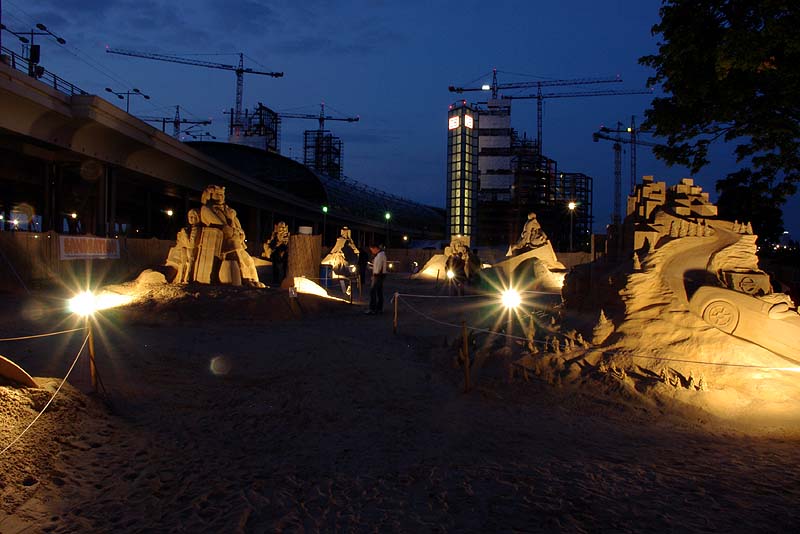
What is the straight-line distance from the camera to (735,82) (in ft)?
27.7

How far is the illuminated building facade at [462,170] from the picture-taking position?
5438 cm

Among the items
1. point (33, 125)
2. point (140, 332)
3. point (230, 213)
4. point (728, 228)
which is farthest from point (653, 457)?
point (33, 125)

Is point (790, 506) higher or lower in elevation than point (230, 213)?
lower

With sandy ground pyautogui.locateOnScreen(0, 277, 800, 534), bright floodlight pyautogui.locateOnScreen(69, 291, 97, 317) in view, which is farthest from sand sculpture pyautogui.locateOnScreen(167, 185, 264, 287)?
sandy ground pyautogui.locateOnScreen(0, 277, 800, 534)

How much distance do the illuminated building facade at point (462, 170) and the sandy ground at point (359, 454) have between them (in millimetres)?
46912

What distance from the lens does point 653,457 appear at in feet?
16.5

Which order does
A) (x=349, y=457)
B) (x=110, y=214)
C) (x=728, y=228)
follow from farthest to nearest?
(x=110, y=214) < (x=728, y=228) < (x=349, y=457)

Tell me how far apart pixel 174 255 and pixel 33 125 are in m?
8.48

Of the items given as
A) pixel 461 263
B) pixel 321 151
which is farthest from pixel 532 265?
pixel 321 151

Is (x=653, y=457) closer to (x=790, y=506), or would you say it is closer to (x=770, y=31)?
(x=790, y=506)

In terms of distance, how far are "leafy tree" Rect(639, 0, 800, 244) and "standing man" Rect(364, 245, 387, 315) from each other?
6.30 meters

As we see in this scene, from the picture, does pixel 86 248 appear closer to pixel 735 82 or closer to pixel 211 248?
pixel 211 248

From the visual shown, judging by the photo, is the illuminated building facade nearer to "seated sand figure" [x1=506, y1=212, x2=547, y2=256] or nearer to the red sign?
"seated sand figure" [x1=506, y1=212, x2=547, y2=256]

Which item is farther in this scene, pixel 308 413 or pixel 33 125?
pixel 33 125
